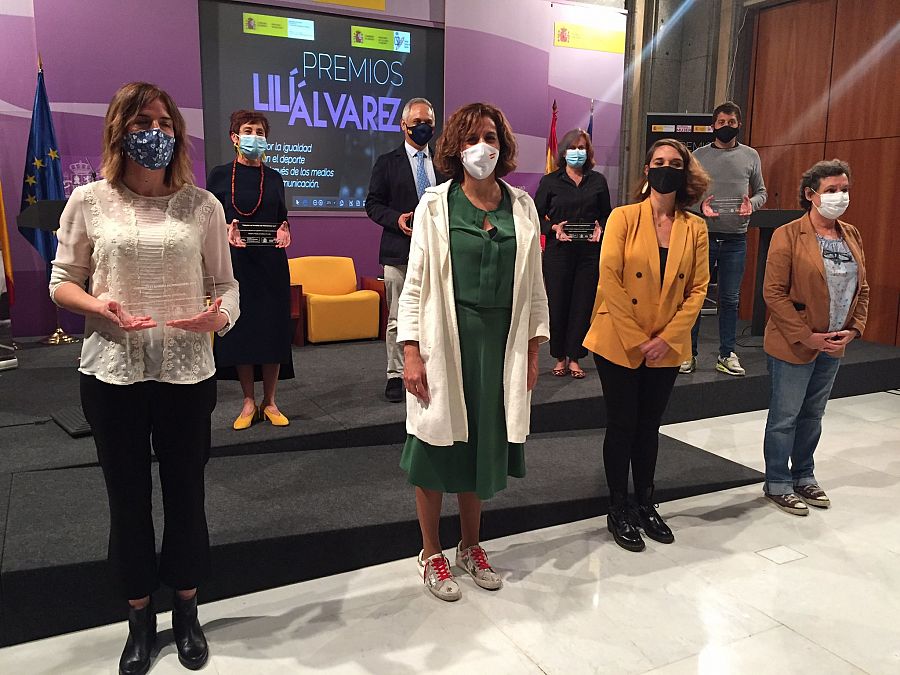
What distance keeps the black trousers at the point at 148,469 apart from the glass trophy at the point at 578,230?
115 inches

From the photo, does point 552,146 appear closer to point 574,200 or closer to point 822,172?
point 574,200

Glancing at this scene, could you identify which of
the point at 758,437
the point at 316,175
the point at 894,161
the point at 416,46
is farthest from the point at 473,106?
the point at 894,161

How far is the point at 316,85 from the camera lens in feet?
21.2

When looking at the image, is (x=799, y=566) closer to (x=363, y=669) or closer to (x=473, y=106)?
(x=363, y=669)

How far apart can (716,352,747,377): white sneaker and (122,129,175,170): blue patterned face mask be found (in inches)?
163

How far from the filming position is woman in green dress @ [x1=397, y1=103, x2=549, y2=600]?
234 cm

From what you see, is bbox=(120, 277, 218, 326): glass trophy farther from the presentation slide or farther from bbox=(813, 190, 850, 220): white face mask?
the presentation slide

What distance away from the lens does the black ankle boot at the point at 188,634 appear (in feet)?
6.93

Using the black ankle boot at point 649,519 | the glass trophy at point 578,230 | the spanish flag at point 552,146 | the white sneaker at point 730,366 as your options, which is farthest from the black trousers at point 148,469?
the spanish flag at point 552,146

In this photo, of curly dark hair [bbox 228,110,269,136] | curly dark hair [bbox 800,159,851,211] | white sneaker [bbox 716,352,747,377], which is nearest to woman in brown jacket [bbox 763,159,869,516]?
curly dark hair [bbox 800,159,851,211]

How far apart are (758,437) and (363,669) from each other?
3172mm

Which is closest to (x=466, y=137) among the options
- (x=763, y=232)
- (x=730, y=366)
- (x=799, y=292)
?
(x=799, y=292)

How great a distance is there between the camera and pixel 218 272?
210 centimetres

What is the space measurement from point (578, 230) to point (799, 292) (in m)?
1.60
